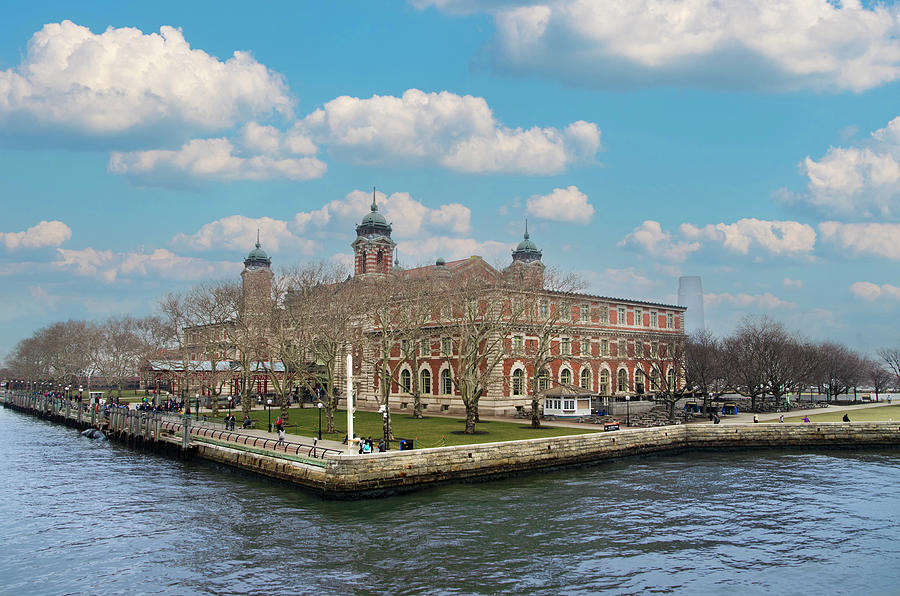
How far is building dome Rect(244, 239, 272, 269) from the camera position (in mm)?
126938

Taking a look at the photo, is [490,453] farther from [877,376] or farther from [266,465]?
[877,376]

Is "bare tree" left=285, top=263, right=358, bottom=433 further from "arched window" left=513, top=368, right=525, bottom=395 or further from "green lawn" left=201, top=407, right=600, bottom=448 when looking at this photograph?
"arched window" left=513, top=368, right=525, bottom=395

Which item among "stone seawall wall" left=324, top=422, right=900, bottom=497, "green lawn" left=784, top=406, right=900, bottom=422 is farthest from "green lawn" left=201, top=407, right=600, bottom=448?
"green lawn" left=784, top=406, right=900, bottom=422

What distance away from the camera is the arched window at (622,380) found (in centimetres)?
8081

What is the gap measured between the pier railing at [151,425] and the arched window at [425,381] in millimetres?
24187

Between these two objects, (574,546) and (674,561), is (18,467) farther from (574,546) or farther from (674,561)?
(674,561)

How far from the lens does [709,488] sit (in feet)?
127

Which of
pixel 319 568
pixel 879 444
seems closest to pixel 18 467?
pixel 319 568

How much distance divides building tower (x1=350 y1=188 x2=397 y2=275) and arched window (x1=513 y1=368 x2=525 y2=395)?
100 feet

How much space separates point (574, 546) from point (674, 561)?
153 inches

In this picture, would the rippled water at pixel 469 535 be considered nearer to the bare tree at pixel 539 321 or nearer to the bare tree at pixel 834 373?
the bare tree at pixel 539 321

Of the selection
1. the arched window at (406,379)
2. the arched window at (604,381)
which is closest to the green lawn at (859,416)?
the arched window at (604,381)

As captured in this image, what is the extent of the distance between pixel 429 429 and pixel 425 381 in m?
21.8

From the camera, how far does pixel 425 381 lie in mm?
75688
